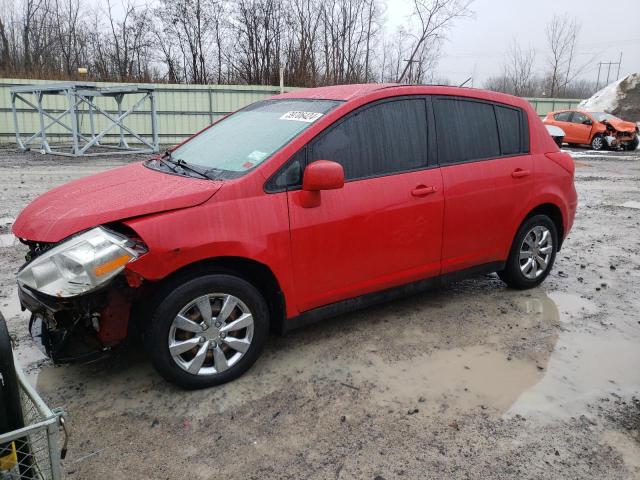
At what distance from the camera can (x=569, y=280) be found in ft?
17.3

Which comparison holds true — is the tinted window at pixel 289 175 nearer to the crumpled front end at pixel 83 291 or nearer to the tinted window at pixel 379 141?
the tinted window at pixel 379 141

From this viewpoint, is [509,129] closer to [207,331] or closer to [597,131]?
[207,331]

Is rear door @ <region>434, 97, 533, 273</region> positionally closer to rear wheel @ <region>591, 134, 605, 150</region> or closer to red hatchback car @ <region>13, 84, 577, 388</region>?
red hatchback car @ <region>13, 84, 577, 388</region>

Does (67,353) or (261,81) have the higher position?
(261,81)

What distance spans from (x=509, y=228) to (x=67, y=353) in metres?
3.47

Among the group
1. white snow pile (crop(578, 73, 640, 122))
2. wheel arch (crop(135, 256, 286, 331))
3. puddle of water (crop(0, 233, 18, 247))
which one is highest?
white snow pile (crop(578, 73, 640, 122))

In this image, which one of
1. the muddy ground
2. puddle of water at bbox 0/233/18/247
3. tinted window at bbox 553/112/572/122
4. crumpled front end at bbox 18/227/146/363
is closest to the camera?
the muddy ground

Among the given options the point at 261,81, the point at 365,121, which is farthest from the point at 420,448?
the point at 261,81

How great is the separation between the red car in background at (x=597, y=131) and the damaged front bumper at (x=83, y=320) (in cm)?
2147

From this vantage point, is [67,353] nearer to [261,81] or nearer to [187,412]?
[187,412]

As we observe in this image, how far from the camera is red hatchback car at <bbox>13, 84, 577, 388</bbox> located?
9.25ft

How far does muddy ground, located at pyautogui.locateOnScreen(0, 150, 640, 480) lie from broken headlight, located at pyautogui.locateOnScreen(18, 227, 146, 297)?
769mm

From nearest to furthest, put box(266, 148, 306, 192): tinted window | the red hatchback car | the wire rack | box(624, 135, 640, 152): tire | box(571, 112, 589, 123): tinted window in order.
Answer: the wire rack → the red hatchback car → box(266, 148, 306, 192): tinted window → box(571, 112, 589, 123): tinted window → box(624, 135, 640, 152): tire

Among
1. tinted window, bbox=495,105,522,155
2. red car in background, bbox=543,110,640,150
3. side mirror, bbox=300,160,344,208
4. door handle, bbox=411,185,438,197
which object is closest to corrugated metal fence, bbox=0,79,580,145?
red car in background, bbox=543,110,640,150
